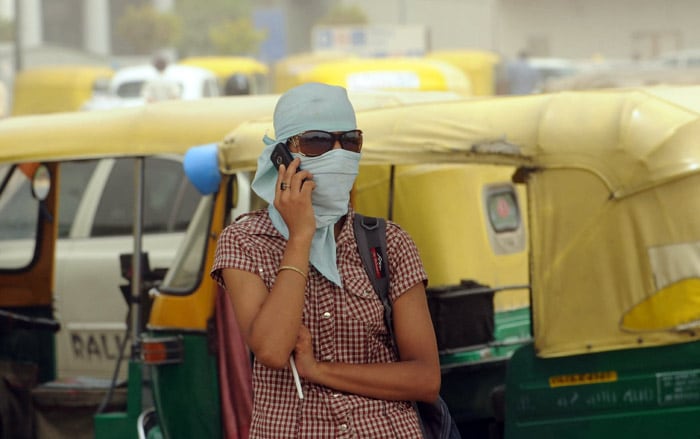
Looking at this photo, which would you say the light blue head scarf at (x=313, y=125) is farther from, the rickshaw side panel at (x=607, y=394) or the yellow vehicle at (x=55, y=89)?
the yellow vehicle at (x=55, y=89)

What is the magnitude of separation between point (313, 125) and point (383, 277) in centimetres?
37

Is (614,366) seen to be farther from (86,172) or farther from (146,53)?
(146,53)

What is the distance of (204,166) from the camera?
5.20 meters

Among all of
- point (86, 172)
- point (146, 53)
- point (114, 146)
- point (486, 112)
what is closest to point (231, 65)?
point (86, 172)

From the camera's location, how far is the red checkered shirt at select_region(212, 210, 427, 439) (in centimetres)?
300

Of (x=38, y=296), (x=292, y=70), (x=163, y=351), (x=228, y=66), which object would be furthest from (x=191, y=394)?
(x=228, y=66)

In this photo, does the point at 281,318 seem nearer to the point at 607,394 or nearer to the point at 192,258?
the point at 607,394

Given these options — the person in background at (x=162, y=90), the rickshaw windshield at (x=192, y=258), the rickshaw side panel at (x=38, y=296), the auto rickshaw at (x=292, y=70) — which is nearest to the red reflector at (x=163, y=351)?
the rickshaw windshield at (x=192, y=258)

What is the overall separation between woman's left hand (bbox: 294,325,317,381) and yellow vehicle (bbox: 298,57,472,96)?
14.4 meters

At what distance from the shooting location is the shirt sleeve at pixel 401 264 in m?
3.11

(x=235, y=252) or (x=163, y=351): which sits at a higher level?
(x=235, y=252)

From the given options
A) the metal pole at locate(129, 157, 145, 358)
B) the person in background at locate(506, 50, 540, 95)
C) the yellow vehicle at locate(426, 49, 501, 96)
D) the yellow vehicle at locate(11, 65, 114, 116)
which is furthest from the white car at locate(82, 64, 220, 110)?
the metal pole at locate(129, 157, 145, 358)

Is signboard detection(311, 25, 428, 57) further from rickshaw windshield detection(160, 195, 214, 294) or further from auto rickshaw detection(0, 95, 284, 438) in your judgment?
rickshaw windshield detection(160, 195, 214, 294)

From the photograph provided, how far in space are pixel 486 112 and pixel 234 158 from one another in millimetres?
1053
